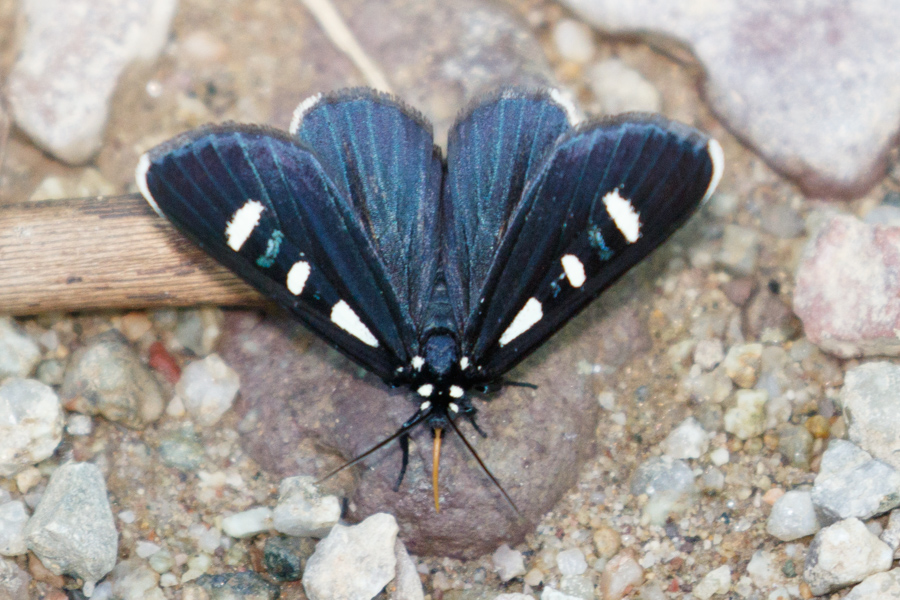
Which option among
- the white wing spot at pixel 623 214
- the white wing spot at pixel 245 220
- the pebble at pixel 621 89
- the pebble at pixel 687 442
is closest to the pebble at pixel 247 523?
the white wing spot at pixel 245 220

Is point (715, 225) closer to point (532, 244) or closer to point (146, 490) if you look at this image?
point (532, 244)

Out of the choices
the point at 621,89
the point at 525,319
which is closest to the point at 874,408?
the point at 525,319

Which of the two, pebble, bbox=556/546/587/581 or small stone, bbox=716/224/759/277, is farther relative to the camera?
small stone, bbox=716/224/759/277

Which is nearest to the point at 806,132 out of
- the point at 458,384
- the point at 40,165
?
the point at 458,384

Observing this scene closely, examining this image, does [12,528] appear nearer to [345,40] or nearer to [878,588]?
[345,40]

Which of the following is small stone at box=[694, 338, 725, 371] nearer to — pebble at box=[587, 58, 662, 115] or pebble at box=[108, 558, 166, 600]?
pebble at box=[587, 58, 662, 115]

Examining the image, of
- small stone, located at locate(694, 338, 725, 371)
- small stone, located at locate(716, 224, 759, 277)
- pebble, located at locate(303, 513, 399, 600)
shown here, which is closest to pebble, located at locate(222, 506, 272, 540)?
pebble, located at locate(303, 513, 399, 600)

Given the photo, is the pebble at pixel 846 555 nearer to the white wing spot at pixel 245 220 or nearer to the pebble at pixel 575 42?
the white wing spot at pixel 245 220
